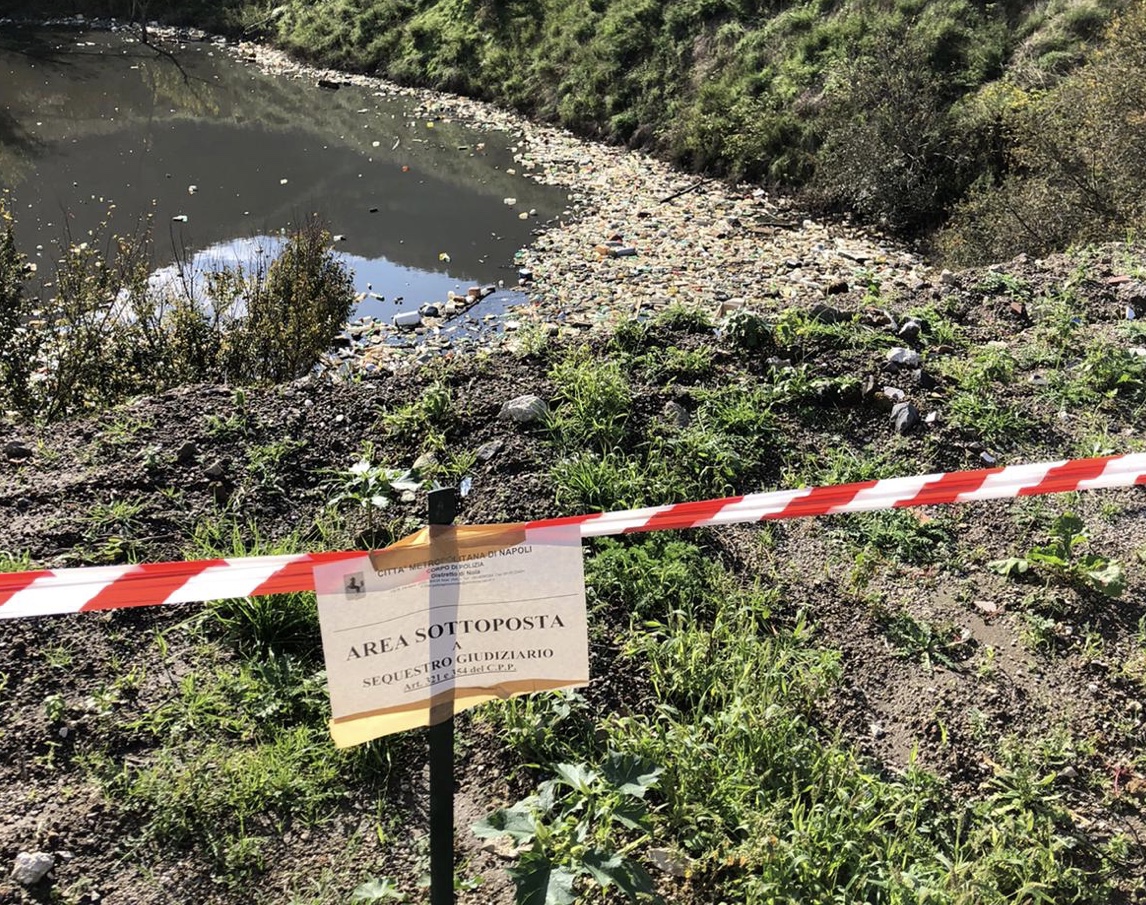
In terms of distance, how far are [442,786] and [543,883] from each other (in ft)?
1.43

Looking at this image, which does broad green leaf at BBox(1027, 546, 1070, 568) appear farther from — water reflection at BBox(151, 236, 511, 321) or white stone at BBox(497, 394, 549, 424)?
water reflection at BBox(151, 236, 511, 321)

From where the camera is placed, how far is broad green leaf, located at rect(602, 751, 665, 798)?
2096 mm

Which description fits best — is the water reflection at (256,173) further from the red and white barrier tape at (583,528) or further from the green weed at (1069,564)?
the green weed at (1069,564)

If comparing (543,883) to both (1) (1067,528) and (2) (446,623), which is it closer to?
(2) (446,623)

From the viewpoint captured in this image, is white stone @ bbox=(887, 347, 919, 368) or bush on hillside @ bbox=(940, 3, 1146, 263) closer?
white stone @ bbox=(887, 347, 919, 368)

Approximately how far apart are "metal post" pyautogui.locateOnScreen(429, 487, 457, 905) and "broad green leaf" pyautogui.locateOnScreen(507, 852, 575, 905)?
0.22m

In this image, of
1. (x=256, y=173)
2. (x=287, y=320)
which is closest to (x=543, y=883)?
(x=287, y=320)

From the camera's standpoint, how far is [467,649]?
1.70 metres

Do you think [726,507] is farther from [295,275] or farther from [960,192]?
[960,192]

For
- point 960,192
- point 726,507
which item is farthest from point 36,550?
point 960,192

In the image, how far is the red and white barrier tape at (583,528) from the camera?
6.21 feet

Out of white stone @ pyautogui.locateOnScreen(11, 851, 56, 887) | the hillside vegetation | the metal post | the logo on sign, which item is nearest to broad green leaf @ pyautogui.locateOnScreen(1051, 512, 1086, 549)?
the metal post

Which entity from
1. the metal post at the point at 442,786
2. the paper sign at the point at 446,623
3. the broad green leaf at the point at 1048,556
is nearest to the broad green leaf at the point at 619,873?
the metal post at the point at 442,786

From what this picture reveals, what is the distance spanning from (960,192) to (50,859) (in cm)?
1131
